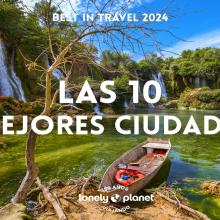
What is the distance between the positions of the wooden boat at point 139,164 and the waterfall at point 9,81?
20.7 metres

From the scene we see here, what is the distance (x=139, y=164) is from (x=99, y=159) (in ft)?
11.6

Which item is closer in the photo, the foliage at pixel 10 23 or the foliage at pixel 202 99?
the foliage at pixel 10 23

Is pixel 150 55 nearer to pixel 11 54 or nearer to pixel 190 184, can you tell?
pixel 190 184

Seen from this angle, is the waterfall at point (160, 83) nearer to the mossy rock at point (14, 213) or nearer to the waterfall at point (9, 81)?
the waterfall at point (9, 81)

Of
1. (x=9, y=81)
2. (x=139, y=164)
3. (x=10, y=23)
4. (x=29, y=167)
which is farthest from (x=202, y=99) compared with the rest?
(x=29, y=167)

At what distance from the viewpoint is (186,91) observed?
7369cm

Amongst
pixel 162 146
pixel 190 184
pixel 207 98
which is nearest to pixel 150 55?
pixel 190 184

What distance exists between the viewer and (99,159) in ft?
51.3

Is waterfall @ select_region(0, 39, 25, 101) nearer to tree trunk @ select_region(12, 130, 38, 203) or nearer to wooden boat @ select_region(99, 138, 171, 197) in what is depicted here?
wooden boat @ select_region(99, 138, 171, 197)

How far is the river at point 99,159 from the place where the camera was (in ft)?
35.8

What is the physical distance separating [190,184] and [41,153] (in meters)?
8.55

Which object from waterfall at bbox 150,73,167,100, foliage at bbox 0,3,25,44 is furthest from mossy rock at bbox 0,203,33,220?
waterfall at bbox 150,73,167,100

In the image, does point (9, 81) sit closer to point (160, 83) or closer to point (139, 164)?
point (139, 164)

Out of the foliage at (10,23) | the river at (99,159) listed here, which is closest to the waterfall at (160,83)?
the foliage at (10,23)
